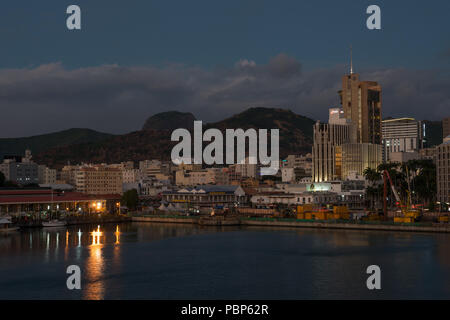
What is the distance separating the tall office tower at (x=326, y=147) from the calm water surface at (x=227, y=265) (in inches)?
4234

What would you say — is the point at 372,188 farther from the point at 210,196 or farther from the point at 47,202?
the point at 47,202

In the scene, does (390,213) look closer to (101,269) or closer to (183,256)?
(183,256)

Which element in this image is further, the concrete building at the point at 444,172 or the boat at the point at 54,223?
the concrete building at the point at 444,172

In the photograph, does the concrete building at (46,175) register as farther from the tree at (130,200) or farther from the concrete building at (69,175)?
the tree at (130,200)

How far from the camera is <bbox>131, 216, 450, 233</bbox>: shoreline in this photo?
6881 cm

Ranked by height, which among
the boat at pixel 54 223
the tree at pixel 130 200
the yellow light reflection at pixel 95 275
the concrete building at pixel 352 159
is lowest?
the yellow light reflection at pixel 95 275

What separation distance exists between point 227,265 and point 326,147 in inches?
5477

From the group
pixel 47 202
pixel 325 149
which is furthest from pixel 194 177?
pixel 47 202

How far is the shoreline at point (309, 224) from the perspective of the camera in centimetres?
6881

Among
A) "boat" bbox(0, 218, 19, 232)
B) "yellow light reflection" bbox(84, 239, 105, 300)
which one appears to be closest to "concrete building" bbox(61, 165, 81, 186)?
"boat" bbox(0, 218, 19, 232)

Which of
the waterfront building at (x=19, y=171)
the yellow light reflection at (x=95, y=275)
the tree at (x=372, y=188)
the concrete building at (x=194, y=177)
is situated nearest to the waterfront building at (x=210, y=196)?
the tree at (x=372, y=188)

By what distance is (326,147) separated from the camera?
18175cm

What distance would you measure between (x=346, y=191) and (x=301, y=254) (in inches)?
2813

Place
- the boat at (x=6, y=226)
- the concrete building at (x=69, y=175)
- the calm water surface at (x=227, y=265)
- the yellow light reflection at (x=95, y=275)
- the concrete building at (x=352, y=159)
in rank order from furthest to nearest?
the concrete building at (x=352, y=159) → the concrete building at (x=69, y=175) → the boat at (x=6, y=226) → the calm water surface at (x=227, y=265) → the yellow light reflection at (x=95, y=275)
